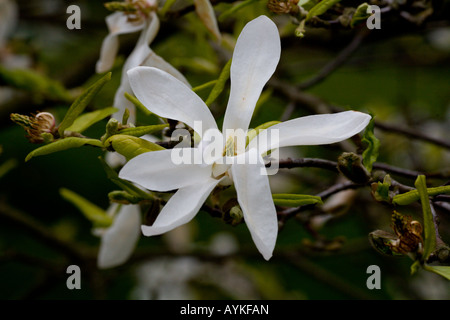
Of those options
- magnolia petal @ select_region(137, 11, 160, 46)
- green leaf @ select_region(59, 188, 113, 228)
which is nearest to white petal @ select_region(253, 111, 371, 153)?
magnolia petal @ select_region(137, 11, 160, 46)

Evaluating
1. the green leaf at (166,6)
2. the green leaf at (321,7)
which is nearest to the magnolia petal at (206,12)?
the green leaf at (166,6)

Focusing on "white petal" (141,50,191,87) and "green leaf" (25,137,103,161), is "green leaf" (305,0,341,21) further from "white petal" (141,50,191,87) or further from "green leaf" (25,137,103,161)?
"green leaf" (25,137,103,161)

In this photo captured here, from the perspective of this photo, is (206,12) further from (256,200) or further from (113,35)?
(256,200)

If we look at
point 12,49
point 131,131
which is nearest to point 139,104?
point 131,131

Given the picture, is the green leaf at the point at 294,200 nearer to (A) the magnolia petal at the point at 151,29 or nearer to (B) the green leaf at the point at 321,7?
(B) the green leaf at the point at 321,7

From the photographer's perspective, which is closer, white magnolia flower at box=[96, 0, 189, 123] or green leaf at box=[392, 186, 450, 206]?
green leaf at box=[392, 186, 450, 206]

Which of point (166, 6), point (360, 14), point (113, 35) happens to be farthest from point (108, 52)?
point (360, 14)
